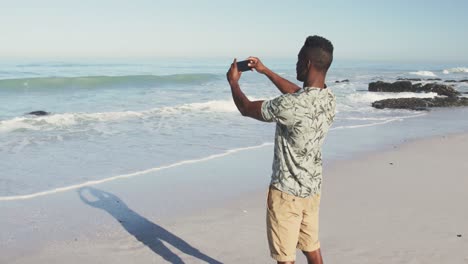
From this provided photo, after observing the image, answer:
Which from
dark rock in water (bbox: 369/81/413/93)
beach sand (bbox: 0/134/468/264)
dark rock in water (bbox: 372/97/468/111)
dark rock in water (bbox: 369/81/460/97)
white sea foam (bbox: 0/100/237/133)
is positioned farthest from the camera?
dark rock in water (bbox: 369/81/413/93)

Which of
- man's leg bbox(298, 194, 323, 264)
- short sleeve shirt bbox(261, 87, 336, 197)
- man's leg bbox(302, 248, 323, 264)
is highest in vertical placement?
short sleeve shirt bbox(261, 87, 336, 197)

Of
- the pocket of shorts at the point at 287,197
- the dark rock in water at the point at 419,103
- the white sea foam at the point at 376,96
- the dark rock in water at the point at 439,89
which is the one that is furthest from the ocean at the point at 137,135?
the dark rock in water at the point at 439,89

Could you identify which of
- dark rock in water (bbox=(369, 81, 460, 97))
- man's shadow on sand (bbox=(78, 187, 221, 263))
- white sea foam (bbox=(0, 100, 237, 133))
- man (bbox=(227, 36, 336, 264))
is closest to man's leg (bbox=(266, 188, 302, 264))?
man (bbox=(227, 36, 336, 264))

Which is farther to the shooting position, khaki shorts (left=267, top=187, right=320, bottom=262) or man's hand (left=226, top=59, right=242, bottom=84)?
khaki shorts (left=267, top=187, right=320, bottom=262)

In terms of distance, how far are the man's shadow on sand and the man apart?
1516 mm

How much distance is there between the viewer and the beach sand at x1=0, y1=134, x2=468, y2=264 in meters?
4.48

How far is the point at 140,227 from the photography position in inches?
206

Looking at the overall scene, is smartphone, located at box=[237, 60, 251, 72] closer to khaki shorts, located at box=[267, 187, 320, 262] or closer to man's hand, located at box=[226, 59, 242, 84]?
man's hand, located at box=[226, 59, 242, 84]

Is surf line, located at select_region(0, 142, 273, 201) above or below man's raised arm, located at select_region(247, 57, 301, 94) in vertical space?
below

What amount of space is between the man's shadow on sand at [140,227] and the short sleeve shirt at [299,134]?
1683mm

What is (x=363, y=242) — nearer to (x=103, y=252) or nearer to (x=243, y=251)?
(x=243, y=251)

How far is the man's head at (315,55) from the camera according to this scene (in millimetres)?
2795

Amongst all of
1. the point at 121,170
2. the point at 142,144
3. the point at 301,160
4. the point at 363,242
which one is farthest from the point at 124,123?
the point at 301,160

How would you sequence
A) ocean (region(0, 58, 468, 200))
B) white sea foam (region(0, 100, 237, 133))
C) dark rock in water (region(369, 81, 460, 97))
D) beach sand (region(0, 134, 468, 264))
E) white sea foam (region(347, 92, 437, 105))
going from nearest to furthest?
beach sand (region(0, 134, 468, 264)) → ocean (region(0, 58, 468, 200)) → white sea foam (region(0, 100, 237, 133)) → white sea foam (region(347, 92, 437, 105)) → dark rock in water (region(369, 81, 460, 97))
